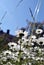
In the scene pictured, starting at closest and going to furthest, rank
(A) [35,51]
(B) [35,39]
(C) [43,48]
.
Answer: (B) [35,39]
(C) [43,48]
(A) [35,51]

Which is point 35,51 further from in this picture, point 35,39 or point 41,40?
point 41,40

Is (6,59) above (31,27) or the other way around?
the other way around

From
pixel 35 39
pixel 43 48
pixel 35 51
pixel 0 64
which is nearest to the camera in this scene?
pixel 35 39

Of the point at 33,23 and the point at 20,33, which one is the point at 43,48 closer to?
the point at 20,33

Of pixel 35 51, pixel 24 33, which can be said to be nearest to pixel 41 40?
pixel 24 33

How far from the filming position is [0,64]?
311 centimetres

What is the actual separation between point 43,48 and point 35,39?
27.0 inches

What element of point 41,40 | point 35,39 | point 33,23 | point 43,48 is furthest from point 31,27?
point 43,48

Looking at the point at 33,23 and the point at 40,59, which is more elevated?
the point at 33,23

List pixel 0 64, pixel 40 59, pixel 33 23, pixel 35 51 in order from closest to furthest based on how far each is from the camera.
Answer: pixel 33 23 < pixel 0 64 < pixel 40 59 < pixel 35 51

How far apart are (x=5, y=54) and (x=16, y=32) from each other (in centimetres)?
145

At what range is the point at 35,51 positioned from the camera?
4398 mm

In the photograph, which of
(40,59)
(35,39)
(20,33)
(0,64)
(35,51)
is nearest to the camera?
(20,33)

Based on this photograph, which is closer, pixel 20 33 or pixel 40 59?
pixel 20 33
